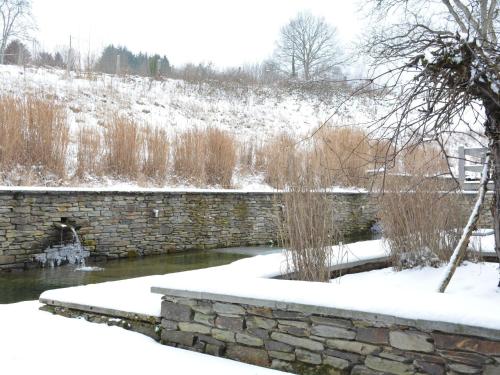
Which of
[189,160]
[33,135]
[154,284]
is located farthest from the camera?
[189,160]

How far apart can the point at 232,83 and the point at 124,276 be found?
59.0 ft

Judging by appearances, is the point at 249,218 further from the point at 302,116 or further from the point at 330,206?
the point at 302,116

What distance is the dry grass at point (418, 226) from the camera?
4.45 metres

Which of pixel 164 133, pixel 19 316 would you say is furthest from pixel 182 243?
pixel 19 316

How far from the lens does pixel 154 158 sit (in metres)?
11.6

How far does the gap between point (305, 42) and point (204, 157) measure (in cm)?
1775

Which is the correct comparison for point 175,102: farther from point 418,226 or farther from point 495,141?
point 495,141

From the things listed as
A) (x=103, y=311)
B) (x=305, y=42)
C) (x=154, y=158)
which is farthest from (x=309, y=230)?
(x=305, y=42)

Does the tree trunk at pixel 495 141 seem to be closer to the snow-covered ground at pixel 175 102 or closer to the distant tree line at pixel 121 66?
the snow-covered ground at pixel 175 102

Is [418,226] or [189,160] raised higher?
[189,160]

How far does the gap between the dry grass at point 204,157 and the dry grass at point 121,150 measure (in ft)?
3.81

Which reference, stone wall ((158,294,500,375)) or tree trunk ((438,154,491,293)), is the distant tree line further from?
tree trunk ((438,154,491,293))

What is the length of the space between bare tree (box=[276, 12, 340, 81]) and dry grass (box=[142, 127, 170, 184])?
17.0m

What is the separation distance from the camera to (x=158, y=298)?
346cm
